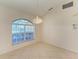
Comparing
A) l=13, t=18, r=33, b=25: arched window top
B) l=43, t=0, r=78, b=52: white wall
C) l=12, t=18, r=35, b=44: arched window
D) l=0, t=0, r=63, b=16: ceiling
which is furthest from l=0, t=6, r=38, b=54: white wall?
l=43, t=0, r=78, b=52: white wall

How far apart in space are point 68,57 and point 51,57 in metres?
0.71

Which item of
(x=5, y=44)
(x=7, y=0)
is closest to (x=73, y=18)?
(x=7, y=0)

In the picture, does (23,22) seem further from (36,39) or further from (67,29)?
(67,29)

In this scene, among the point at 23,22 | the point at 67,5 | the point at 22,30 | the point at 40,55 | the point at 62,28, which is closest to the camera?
the point at 40,55

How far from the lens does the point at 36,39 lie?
829cm

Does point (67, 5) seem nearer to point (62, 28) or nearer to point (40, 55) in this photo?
point (62, 28)

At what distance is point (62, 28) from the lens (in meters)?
6.06

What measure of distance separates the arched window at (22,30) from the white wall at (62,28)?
126 centimetres

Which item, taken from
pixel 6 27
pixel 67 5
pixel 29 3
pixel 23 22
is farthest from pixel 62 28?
pixel 6 27

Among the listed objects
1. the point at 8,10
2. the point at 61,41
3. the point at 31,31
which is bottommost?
the point at 61,41

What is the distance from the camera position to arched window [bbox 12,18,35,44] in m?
6.05

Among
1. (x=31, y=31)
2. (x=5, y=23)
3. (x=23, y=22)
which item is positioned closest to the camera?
(x=5, y=23)

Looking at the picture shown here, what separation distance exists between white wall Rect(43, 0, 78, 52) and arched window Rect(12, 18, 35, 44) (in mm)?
1264

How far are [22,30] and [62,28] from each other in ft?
8.52
